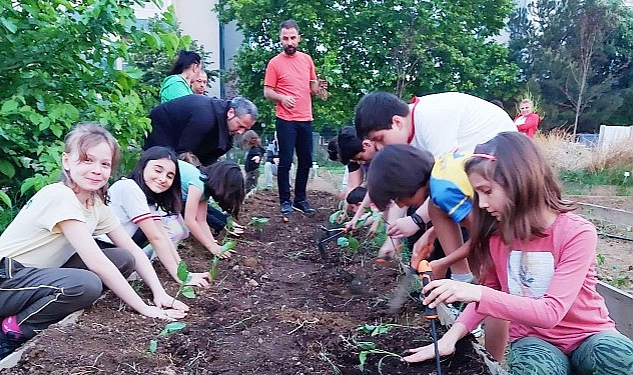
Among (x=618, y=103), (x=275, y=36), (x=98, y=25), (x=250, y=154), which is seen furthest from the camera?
(x=618, y=103)

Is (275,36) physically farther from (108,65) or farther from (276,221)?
(108,65)

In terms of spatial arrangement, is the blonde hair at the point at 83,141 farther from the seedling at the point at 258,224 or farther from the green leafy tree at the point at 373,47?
the green leafy tree at the point at 373,47

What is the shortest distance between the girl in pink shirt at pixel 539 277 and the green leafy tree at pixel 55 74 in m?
2.16

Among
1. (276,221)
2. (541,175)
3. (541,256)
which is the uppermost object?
(541,175)

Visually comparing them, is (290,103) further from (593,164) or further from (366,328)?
(593,164)

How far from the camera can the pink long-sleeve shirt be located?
6.18 feet

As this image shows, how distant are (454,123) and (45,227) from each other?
6.21 ft

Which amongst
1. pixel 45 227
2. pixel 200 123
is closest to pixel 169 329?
pixel 45 227

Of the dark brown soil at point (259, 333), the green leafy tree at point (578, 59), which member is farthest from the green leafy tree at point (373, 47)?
the dark brown soil at point (259, 333)

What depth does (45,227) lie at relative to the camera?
265 cm

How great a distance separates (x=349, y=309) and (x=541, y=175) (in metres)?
1.47

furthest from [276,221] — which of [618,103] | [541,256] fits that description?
[618,103]

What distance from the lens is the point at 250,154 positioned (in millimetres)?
6992

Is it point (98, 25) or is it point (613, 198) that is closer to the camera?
point (98, 25)
